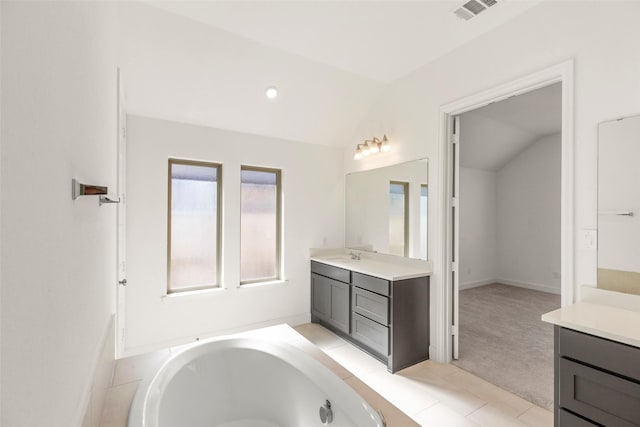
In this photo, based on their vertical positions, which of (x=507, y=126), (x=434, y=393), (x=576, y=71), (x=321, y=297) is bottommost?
(x=434, y=393)

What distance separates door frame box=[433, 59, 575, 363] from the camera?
1927 mm

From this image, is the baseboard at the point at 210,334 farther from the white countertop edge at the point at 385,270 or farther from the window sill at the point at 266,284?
the white countertop edge at the point at 385,270

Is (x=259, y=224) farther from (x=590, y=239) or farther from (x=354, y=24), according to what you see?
(x=590, y=239)

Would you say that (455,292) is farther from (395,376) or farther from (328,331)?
(328,331)

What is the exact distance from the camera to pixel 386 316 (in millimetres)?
2676

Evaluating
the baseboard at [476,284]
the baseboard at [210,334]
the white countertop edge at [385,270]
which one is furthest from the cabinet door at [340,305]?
the baseboard at [476,284]

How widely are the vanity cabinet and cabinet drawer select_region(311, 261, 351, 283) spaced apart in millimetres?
1868

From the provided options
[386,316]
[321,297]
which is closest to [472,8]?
[386,316]

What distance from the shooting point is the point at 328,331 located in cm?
350

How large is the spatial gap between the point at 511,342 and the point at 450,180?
6.32 feet

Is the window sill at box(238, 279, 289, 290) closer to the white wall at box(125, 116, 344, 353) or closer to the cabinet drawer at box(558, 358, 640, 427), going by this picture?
the white wall at box(125, 116, 344, 353)

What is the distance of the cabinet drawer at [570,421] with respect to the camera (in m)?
1.46


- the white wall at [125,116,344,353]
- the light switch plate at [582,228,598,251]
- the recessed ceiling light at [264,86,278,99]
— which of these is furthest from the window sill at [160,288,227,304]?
the light switch plate at [582,228,598,251]

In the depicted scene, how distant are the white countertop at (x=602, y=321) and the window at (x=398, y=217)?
1569 mm
